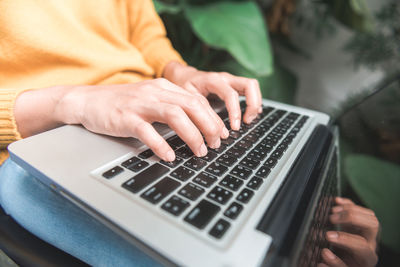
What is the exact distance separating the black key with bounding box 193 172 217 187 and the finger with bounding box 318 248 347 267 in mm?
204

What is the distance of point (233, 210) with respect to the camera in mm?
236

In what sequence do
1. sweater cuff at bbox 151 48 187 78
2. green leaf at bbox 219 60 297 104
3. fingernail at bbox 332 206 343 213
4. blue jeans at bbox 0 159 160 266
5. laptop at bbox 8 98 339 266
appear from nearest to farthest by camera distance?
laptop at bbox 8 98 339 266 < blue jeans at bbox 0 159 160 266 < fingernail at bbox 332 206 343 213 < sweater cuff at bbox 151 48 187 78 < green leaf at bbox 219 60 297 104

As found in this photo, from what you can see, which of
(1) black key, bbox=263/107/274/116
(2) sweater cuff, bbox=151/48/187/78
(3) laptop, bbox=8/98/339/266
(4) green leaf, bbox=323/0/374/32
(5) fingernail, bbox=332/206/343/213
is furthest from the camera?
(4) green leaf, bbox=323/0/374/32

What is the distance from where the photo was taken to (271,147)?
38 cm

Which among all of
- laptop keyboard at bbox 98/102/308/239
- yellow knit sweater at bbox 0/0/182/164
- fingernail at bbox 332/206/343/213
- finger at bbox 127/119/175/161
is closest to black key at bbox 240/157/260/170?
laptop keyboard at bbox 98/102/308/239

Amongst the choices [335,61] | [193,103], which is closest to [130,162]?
[193,103]

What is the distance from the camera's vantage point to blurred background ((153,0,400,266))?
473mm

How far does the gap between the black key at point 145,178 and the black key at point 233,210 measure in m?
0.09

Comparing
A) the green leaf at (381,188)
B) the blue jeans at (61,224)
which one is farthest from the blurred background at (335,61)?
the blue jeans at (61,224)

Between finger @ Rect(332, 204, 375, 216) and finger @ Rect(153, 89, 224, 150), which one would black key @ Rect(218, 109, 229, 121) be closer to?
finger @ Rect(153, 89, 224, 150)

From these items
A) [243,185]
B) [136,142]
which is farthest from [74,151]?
[243,185]

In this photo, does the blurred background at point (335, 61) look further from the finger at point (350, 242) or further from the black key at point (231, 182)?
the black key at point (231, 182)

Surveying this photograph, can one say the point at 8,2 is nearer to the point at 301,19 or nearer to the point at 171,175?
the point at 171,175

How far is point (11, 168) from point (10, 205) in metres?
0.06
